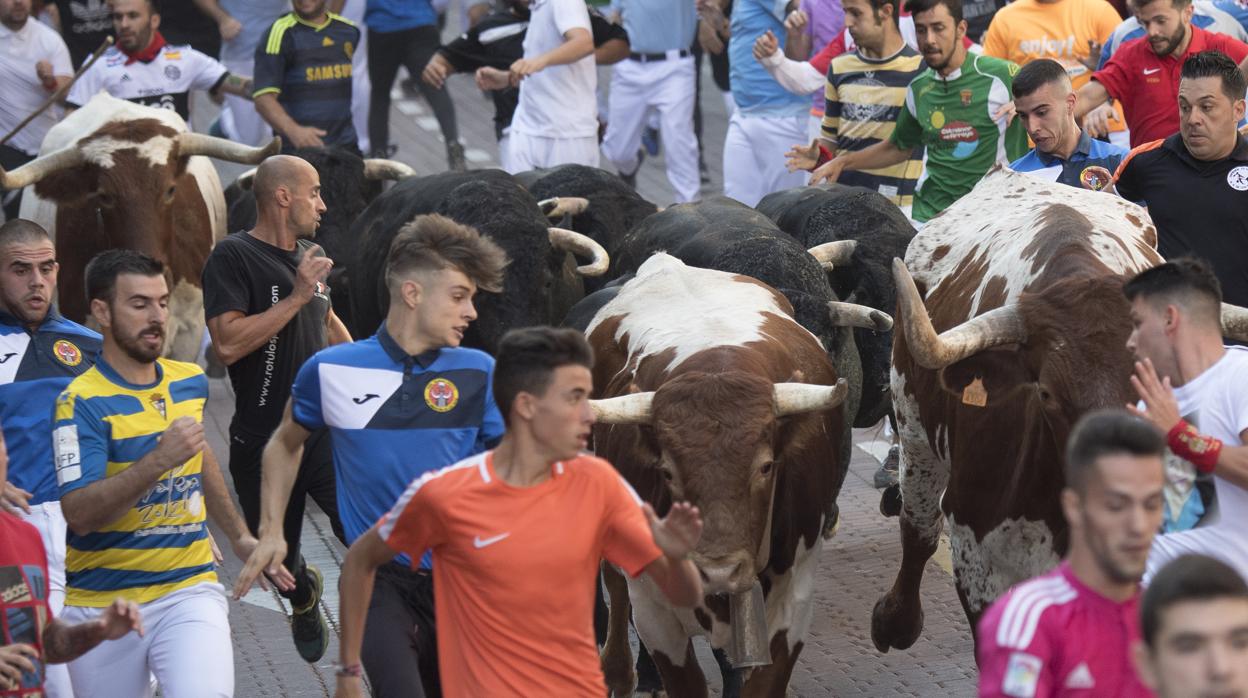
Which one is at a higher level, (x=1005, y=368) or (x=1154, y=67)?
(x=1005, y=368)

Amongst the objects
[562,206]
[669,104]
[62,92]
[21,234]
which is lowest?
[669,104]

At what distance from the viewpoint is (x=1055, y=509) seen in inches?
245

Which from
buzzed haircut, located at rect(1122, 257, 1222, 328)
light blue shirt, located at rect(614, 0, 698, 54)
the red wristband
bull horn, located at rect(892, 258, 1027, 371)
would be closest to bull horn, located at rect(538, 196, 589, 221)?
light blue shirt, located at rect(614, 0, 698, 54)

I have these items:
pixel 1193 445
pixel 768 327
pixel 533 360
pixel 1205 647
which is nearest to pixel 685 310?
pixel 768 327

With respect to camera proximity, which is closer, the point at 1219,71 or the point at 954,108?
the point at 1219,71

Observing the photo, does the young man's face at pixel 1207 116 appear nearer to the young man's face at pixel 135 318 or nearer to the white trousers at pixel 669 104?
the young man's face at pixel 135 318

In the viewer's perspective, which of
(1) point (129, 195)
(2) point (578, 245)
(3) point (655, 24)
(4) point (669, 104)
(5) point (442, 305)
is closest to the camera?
(5) point (442, 305)

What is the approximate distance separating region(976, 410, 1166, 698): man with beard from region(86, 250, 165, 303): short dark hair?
3255 mm

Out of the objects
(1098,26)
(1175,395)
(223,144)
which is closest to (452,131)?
(223,144)

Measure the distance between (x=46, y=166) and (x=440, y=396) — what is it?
17.0ft

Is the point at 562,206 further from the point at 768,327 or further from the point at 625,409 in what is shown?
the point at 625,409

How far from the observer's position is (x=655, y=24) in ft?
46.0

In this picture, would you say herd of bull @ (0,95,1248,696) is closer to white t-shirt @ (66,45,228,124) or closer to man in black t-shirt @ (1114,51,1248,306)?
man in black t-shirt @ (1114,51,1248,306)

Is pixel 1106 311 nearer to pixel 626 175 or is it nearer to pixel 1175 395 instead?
pixel 1175 395
